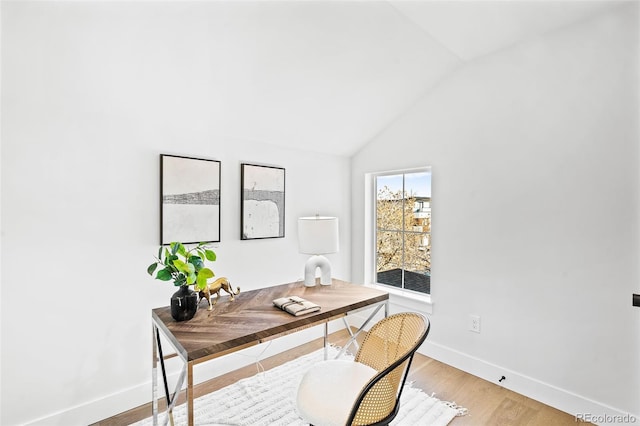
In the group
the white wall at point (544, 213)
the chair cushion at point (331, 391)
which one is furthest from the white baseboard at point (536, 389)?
the chair cushion at point (331, 391)

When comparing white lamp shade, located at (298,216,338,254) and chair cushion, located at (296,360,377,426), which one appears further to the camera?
white lamp shade, located at (298,216,338,254)

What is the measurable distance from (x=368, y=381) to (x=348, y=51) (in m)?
1.90

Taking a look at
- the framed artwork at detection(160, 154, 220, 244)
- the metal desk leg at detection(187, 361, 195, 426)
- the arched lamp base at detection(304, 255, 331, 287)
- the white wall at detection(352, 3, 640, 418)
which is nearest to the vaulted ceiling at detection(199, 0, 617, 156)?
the white wall at detection(352, 3, 640, 418)

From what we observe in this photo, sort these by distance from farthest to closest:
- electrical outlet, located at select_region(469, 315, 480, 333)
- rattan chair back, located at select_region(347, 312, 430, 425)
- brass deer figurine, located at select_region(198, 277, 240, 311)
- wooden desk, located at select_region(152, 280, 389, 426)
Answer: electrical outlet, located at select_region(469, 315, 480, 333)
brass deer figurine, located at select_region(198, 277, 240, 311)
wooden desk, located at select_region(152, 280, 389, 426)
rattan chair back, located at select_region(347, 312, 430, 425)

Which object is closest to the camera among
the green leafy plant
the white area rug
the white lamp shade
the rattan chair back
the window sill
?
the rattan chair back

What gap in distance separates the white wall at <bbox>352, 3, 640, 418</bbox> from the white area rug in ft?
2.02

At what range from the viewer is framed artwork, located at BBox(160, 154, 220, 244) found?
2018mm

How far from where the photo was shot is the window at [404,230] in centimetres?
276

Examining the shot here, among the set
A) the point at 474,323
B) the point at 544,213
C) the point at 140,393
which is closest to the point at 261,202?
the point at 140,393

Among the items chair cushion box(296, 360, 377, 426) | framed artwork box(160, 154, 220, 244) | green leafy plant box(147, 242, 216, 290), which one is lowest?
chair cushion box(296, 360, 377, 426)

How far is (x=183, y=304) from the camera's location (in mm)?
1520

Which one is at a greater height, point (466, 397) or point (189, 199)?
point (189, 199)

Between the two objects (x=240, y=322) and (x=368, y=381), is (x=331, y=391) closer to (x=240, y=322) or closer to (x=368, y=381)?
(x=368, y=381)

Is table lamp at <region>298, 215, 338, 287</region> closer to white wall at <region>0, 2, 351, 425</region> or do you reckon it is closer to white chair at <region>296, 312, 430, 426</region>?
white chair at <region>296, 312, 430, 426</region>
